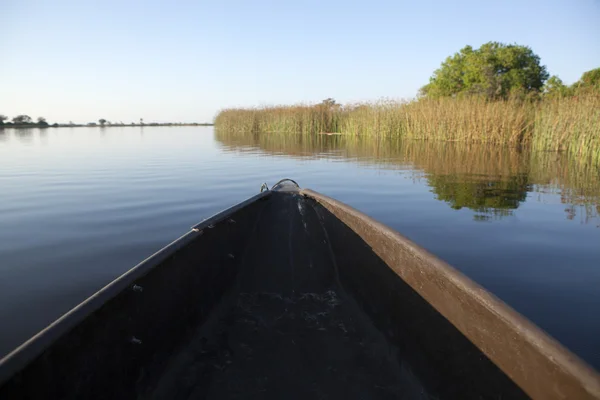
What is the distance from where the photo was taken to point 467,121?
17.2 metres

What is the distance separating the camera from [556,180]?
820 cm

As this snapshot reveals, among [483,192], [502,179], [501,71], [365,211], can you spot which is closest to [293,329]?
[365,211]

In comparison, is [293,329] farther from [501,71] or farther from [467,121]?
[501,71]

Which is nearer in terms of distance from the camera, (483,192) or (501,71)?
(483,192)

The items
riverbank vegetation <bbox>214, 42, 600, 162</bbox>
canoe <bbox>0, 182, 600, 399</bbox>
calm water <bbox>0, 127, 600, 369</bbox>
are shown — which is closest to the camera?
canoe <bbox>0, 182, 600, 399</bbox>

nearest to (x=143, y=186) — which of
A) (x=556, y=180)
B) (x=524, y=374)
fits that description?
(x=524, y=374)

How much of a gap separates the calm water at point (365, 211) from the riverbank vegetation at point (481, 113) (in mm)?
2571

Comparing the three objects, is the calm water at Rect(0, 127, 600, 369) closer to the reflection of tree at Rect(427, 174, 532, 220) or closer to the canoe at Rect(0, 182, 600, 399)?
the reflection of tree at Rect(427, 174, 532, 220)

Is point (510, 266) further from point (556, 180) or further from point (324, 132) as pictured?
point (324, 132)

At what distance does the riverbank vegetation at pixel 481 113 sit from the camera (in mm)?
12180

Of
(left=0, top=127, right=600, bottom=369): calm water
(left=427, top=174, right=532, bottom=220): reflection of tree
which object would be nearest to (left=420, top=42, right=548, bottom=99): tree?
(left=0, top=127, right=600, bottom=369): calm water

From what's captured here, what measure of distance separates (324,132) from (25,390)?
Result: 28.7 meters

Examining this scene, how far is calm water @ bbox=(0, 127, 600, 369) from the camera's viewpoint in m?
2.93

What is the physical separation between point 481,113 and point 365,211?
13579 millimetres
